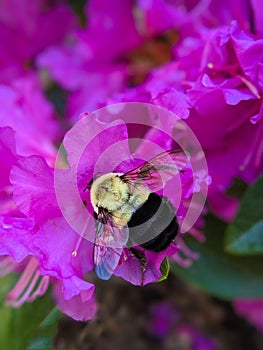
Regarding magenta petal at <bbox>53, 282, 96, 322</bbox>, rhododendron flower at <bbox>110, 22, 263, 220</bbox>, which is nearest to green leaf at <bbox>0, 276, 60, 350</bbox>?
magenta petal at <bbox>53, 282, 96, 322</bbox>

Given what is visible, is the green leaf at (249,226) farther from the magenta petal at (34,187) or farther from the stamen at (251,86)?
the magenta petal at (34,187)

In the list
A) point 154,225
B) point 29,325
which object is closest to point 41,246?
point 154,225

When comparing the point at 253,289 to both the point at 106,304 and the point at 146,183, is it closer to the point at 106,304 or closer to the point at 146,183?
the point at 106,304

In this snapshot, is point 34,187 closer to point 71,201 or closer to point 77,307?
point 71,201

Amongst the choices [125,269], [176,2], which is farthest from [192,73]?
[176,2]

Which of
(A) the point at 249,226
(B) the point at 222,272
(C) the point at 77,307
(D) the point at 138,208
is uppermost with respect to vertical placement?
(D) the point at 138,208

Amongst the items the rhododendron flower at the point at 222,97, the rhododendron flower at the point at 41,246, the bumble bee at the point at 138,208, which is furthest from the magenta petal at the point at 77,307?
the rhododendron flower at the point at 222,97
